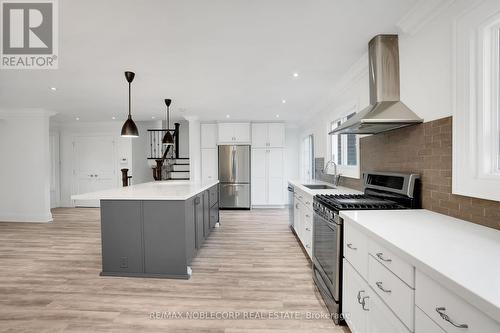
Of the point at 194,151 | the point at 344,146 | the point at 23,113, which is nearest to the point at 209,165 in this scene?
the point at 194,151

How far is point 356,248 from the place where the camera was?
158cm

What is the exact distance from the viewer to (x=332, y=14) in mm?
1879

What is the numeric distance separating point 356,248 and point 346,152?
2.41 m

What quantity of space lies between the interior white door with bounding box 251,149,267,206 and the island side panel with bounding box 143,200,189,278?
4.09m

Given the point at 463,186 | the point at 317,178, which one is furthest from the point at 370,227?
the point at 317,178

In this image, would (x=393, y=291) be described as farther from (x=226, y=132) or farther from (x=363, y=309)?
(x=226, y=132)

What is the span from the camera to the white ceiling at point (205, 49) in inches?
71.7

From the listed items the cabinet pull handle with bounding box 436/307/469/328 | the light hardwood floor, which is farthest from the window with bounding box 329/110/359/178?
the cabinet pull handle with bounding box 436/307/469/328

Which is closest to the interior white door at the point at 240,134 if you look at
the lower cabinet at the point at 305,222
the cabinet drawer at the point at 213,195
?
the cabinet drawer at the point at 213,195

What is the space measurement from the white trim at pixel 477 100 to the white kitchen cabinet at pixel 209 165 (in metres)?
5.58

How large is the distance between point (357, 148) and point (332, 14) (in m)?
1.78

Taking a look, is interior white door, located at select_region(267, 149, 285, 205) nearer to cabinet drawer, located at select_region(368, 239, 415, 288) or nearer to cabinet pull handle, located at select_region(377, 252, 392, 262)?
cabinet drawer, located at select_region(368, 239, 415, 288)

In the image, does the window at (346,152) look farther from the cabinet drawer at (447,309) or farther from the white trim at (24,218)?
the white trim at (24,218)

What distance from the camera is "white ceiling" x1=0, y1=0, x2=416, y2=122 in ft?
5.98
